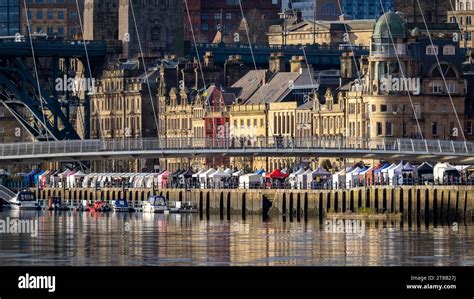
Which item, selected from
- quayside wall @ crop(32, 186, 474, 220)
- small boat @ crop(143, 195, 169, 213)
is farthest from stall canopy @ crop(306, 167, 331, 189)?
small boat @ crop(143, 195, 169, 213)

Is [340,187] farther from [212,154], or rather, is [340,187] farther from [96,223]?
[96,223]

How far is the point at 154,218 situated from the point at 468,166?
22.1 metres

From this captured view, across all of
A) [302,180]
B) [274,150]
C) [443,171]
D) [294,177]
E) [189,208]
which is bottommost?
[189,208]

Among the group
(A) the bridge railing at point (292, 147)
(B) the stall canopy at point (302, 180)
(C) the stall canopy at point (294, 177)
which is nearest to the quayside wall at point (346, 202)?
(C) the stall canopy at point (294, 177)

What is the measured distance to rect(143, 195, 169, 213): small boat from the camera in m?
194

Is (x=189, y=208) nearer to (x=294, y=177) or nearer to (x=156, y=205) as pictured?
(x=156, y=205)

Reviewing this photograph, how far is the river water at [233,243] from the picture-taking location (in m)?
130

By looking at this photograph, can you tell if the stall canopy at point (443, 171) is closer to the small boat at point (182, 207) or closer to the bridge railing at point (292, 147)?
the bridge railing at point (292, 147)

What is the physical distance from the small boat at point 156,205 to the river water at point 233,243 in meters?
16.0

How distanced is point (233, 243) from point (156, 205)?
51258 millimetres

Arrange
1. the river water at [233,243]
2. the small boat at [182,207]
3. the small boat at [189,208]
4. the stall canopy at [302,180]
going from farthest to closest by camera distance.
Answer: the small boat at [182,207]
the small boat at [189,208]
the stall canopy at [302,180]
the river water at [233,243]

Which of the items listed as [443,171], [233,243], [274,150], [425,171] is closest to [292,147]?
[274,150]

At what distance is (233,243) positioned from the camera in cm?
14412
